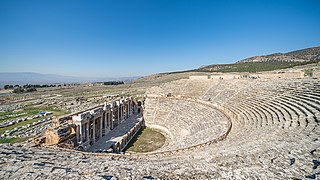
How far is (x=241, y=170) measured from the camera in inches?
199

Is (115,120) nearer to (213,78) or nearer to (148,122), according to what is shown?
(148,122)

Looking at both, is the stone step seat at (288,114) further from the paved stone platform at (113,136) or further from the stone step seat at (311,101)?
the paved stone platform at (113,136)

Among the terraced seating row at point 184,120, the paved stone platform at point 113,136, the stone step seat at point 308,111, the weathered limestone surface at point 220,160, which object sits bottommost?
the paved stone platform at point 113,136

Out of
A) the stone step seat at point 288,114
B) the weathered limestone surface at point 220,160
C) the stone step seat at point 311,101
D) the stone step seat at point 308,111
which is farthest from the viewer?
the stone step seat at point 311,101

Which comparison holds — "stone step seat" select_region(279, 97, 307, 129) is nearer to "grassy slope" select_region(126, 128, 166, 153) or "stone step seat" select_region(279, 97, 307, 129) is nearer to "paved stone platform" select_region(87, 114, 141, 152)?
"grassy slope" select_region(126, 128, 166, 153)

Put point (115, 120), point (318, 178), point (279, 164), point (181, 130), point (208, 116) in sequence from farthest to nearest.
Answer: point (115, 120), point (181, 130), point (208, 116), point (279, 164), point (318, 178)

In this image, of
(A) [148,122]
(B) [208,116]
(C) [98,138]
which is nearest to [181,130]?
(B) [208,116]

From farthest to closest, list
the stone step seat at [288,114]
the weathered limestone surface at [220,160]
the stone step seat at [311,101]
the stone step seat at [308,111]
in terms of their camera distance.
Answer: the stone step seat at [311,101]
the stone step seat at [288,114]
the stone step seat at [308,111]
the weathered limestone surface at [220,160]

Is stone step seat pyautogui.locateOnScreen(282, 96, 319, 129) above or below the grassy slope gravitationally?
above

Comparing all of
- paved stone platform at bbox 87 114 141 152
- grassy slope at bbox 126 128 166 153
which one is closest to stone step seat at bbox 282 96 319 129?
grassy slope at bbox 126 128 166 153

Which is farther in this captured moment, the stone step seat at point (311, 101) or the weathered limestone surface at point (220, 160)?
the stone step seat at point (311, 101)

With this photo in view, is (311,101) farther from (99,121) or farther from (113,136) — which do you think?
(99,121)

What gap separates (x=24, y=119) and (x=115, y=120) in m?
→ 24.6

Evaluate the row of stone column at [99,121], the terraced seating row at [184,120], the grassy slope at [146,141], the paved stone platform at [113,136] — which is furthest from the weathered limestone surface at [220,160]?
the grassy slope at [146,141]
